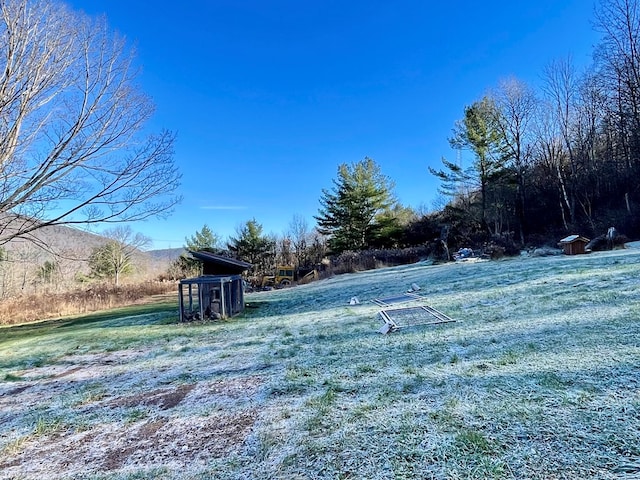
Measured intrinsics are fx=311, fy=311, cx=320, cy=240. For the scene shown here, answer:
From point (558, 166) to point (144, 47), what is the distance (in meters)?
20.6

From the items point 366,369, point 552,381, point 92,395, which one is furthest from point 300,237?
point 552,381

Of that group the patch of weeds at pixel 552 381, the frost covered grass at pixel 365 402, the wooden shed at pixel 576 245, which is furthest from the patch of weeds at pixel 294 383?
the wooden shed at pixel 576 245

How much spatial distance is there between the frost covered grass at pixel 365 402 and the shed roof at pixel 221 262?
3.49 meters

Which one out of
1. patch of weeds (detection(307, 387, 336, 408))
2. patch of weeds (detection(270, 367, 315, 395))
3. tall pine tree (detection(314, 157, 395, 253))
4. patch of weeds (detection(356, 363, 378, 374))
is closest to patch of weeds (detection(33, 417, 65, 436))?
patch of weeds (detection(270, 367, 315, 395))

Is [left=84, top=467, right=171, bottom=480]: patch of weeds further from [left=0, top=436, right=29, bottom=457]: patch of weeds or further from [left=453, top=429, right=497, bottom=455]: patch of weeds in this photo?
[left=453, top=429, right=497, bottom=455]: patch of weeds

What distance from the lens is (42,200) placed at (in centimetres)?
634

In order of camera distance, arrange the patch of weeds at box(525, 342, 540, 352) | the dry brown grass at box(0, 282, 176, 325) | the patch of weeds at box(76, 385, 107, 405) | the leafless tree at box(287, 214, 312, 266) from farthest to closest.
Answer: the leafless tree at box(287, 214, 312, 266) < the dry brown grass at box(0, 282, 176, 325) < the patch of weeds at box(76, 385, 107, 405) < the patch of weeds at box(525, 342, 540, 352)

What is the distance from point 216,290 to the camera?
816 cm

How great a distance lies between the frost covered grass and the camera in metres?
1.74

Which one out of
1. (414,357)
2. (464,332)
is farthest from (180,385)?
(464,332)

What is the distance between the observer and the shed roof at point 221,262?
8367 millimetres

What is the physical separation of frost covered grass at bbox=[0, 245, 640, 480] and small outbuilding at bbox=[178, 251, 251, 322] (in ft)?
8.80

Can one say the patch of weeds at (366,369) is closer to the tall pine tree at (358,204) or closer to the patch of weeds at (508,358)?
the patch of weeds at (508,358)

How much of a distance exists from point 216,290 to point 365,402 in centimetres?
647
